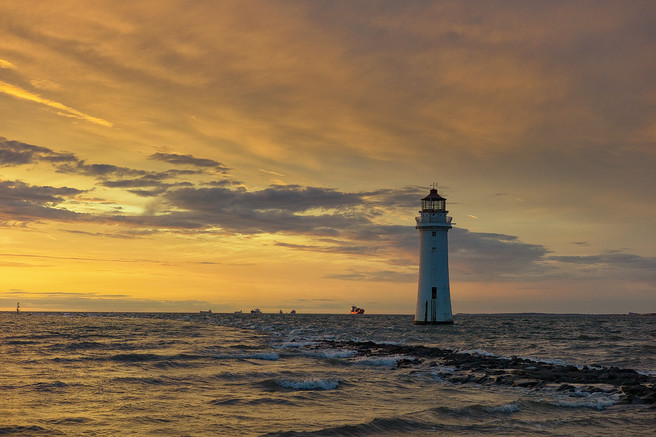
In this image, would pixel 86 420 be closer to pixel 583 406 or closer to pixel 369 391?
pixel 369 391

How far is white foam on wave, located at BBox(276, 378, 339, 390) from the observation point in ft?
68.6

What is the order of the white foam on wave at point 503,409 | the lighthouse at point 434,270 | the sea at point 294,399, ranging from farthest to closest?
the lighthouse at point 434,270
the white foam on wave at point 503,409
the sea at point 294,399

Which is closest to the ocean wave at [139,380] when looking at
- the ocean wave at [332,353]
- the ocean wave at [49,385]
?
the ocean wave at [49,385]

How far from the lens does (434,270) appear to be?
5694 centimetres

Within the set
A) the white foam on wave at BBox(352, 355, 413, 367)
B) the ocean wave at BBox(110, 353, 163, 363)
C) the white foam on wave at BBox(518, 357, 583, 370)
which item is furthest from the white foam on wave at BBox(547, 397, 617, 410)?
the ocean wave at BBox(110, 353, 163, 363)

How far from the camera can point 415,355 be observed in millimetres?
32656

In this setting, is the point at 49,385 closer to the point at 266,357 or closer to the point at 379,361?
the point at 266,357

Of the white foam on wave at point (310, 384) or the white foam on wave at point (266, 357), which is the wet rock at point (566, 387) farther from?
the white foam on wave at point (266, 357)

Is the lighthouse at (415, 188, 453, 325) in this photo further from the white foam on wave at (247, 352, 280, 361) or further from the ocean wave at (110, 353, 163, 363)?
the ocean wave at (110, 353, 163, 363)

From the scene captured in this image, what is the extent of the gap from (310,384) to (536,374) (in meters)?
9.33

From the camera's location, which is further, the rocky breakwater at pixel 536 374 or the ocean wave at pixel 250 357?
the ocean wave at pixel 250 357

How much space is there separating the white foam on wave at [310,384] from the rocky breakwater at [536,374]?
16.1 feet

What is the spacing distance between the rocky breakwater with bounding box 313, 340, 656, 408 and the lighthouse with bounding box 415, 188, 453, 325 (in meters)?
24.4

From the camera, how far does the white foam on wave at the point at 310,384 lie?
20.9 m
